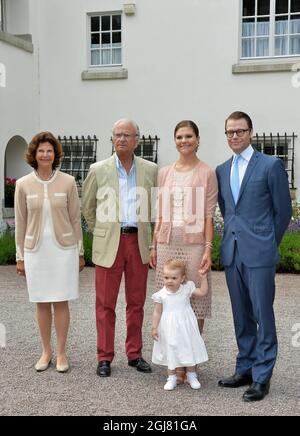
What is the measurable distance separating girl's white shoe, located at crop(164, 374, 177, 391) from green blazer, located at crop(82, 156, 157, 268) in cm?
93

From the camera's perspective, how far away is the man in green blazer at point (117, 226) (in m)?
4.58

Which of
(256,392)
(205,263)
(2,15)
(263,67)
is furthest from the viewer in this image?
(2,15)

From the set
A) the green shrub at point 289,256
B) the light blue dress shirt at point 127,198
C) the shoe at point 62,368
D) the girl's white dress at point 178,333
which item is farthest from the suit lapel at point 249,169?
the green shrub at point 289,256

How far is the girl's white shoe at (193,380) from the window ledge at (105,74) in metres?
9.20

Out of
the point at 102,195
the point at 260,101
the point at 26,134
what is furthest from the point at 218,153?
the point at 102,195

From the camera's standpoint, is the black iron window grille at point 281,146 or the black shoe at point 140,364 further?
the black iron window grille at point 281,146

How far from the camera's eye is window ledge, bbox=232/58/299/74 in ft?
38.3

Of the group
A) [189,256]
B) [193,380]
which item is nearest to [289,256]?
[189,256]

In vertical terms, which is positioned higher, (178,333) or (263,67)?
(263,67)

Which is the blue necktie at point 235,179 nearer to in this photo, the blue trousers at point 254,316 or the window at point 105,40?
the blue trousers at point 254,316

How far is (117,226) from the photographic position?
4.57 m

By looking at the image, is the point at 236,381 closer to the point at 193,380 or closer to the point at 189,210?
A: the point at 193,380

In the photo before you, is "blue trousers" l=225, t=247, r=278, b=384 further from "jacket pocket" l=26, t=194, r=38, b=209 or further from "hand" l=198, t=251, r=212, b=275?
"jacket pocket" l=26, t=194, r=38, b=209

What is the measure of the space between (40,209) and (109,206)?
54 centimetres
